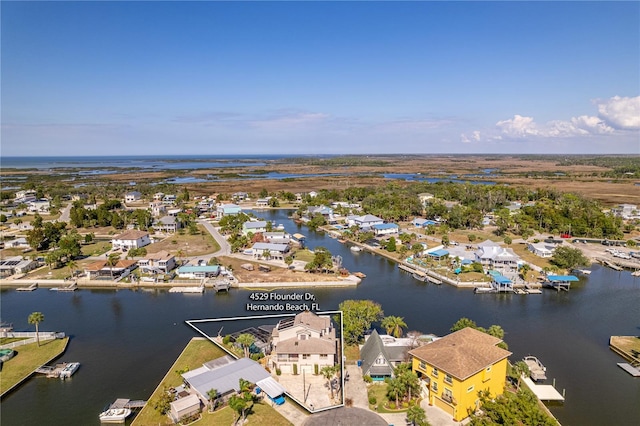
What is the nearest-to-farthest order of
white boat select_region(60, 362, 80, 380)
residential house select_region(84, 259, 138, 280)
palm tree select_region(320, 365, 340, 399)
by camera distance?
palm tree select_region(320, 365, 340, 399) → white boat select_region(60, 362, 80, 380) → residential house select_region(84, 259, 138, 280)

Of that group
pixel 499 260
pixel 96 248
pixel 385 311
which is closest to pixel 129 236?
pixel 96 248

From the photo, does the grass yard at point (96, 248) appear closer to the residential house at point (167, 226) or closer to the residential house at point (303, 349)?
the residential house at point (167, 226)

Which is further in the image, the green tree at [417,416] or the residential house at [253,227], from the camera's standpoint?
the residential house at [253,227]

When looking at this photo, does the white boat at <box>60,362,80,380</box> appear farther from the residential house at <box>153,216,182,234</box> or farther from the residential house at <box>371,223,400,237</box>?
the residential house at <box>371,223,400,237</box>

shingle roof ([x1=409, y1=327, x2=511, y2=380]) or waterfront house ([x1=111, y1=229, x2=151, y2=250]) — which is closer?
shingle roof ([x1=409, y1=327, x2=511, y2=380])

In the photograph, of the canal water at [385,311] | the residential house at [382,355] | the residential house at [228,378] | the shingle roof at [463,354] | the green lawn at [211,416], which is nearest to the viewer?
the shingle roof at [463,354]

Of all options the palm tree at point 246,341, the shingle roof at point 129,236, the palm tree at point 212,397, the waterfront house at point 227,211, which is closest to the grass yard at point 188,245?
the shingle roof at point 129,236

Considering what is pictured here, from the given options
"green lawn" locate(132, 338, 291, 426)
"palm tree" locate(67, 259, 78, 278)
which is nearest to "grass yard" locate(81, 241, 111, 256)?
"palm tree" locate(67, 259, 78, 278)
